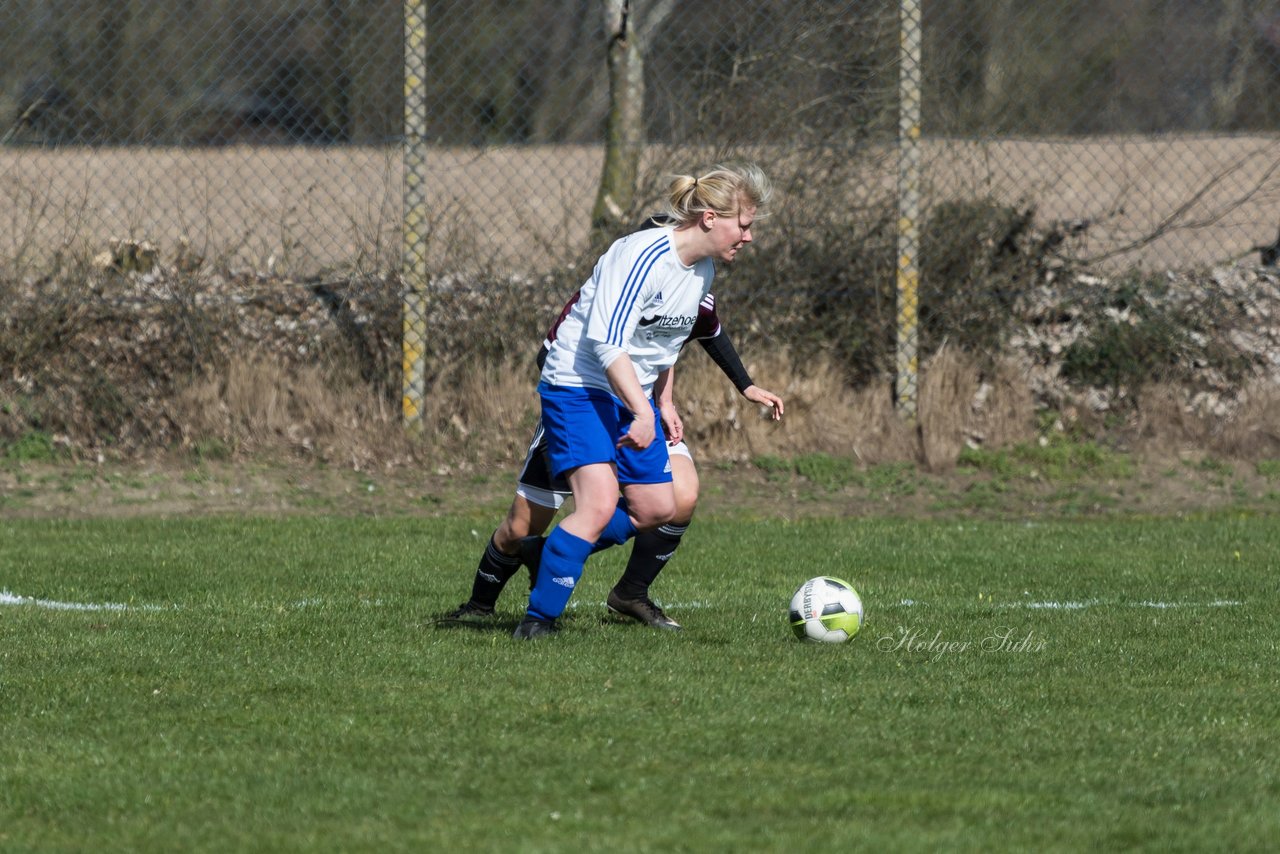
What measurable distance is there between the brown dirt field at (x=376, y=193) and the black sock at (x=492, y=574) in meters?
5.42

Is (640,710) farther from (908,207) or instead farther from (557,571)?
(908,207)

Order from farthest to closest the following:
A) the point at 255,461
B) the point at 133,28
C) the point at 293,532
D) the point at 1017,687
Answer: the point at 133,28 < the point at 255,461 < the point at 293,532 < the point at 1017,687

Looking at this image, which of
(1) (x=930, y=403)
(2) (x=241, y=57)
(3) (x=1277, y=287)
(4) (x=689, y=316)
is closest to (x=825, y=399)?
(1) (x=930, y=403)

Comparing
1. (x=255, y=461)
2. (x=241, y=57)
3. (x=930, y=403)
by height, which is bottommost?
(x=255, y=461)

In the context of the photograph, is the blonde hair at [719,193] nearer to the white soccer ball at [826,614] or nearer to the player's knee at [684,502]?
the player's knee at [684,502]

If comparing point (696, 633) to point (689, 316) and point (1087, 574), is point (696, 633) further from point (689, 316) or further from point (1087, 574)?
point (1087, 574)

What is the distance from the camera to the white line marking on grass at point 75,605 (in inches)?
269

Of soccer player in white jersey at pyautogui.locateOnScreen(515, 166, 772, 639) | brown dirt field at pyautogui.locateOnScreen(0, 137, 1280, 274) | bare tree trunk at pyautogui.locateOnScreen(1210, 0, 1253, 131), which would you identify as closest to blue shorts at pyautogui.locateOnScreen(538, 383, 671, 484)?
soccer player in white jersey at pyautogui.locateOnScreen(515, 166, 772, 639)

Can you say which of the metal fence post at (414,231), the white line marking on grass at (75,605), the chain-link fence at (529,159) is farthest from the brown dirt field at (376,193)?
the white line marking on grass at (75,605)

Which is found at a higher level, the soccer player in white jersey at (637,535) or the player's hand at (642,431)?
the player's hand at (642,431)

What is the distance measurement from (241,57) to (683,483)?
7.29 metres

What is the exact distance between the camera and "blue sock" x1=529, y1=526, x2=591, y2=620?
596cm

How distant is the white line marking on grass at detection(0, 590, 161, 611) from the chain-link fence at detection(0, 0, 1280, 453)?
182 inches

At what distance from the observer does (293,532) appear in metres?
9.09
